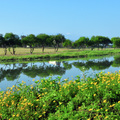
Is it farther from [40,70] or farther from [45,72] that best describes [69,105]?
[40,70]

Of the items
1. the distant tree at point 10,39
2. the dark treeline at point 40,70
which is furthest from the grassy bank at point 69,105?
the distant tree at point 10,39

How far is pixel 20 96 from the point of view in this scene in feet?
23.5

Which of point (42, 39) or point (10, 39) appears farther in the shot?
point (42, 39)

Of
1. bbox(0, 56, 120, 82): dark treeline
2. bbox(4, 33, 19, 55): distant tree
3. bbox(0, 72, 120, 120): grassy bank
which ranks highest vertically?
bbox(4, 33, 19, 55): distant tree

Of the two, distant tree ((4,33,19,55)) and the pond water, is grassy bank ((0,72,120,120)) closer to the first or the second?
the pond water

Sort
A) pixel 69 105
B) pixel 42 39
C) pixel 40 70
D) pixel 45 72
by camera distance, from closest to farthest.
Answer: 1. pixel 69 105
2. pixel 45 72
3. pixel 40 70
4. pixel 42 39

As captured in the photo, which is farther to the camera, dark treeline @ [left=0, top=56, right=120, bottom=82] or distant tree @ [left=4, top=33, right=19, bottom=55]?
distant tree @ [left=4, top=33, right=19, bottom=55]

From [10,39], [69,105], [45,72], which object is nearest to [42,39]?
[10,39]

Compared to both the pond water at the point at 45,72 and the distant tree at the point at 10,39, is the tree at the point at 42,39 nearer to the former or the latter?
the distant tree at the point at 10,39

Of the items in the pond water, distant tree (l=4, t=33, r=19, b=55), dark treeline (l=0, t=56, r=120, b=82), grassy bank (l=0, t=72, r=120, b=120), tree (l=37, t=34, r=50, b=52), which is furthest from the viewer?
tree (l=37, t=34, r=50, b=52)

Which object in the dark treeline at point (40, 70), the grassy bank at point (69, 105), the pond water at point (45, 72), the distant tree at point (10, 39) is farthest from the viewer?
the distant tree at point (10, 39)

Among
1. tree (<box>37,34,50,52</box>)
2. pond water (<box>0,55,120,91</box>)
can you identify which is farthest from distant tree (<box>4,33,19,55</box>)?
pond water (<box>0,55,120,91</box>)

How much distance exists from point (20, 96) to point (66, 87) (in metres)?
2.29

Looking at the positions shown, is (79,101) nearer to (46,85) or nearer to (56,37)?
(46,85)
